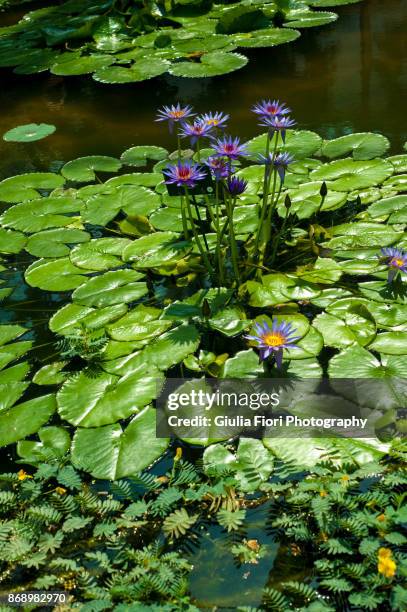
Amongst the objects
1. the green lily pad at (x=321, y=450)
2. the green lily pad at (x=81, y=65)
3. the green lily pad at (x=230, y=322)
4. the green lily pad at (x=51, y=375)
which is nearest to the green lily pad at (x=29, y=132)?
the green lily pad at (x=81, y=65)

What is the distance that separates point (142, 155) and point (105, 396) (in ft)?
6.09

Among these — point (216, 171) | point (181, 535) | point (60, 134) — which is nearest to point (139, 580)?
point (181, 535)

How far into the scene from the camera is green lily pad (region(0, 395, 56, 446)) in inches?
87.3

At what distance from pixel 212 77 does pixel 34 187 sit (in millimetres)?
1928

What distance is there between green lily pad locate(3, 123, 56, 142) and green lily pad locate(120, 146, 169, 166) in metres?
0.75

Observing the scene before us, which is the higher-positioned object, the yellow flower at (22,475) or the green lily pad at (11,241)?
the green lily pad at (11,241)

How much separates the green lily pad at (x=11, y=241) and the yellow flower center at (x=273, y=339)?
1466mm

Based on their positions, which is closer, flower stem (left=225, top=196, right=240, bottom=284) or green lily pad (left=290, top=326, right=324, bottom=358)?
green lily pad (left=290, top=326, right=324, bottom=358)

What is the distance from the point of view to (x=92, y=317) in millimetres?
2645

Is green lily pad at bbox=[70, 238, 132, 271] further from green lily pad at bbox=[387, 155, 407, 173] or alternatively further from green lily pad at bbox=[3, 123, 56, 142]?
green lily pad at bbox=[3, 123, 56, 142]

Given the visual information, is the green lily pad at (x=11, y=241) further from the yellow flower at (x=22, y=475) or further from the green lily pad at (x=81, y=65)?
the green lily pad at (x=81, y=65)

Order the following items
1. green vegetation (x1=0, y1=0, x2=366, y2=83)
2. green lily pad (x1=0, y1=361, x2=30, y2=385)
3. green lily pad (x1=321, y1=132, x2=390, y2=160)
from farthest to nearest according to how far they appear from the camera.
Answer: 1. green vegetation (x1=0, y1=0, x2=366, y2=83)
2. green lily pad (x1=321, y1=132, x2=390, y2=160)
3. green lily pad (x1=0, y1=361, x2=30, y2=385)

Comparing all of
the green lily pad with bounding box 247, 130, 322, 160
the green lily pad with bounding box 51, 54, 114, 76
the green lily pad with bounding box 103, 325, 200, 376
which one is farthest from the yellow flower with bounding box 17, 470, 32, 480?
the green lily pad with bounding box 51, 54, 114, 76

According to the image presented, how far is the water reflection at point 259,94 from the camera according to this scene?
4117mm
